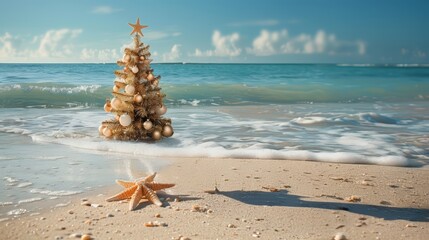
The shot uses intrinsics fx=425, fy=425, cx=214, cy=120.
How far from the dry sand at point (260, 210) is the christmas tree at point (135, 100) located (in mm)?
1762

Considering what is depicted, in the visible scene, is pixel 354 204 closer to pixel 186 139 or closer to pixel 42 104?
pixel 186 139

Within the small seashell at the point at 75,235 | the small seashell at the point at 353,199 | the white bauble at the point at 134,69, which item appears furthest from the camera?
the white bauble at the point at 134,69

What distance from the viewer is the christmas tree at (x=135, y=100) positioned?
6.40 m

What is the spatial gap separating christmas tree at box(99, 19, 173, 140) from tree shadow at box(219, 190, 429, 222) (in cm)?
286

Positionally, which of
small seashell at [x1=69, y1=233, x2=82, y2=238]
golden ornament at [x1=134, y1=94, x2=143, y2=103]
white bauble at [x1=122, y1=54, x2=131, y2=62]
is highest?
white bauble at [x1=122, y1=54, x2=131, y2=62]

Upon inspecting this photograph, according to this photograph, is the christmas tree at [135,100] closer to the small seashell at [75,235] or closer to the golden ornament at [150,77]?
the golden ornament at [150,77]

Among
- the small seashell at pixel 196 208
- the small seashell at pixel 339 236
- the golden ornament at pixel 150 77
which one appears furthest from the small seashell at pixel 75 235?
the golden ornament at pixel 150 77

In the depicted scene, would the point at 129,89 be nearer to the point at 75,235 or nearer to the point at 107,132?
the point at 107,132

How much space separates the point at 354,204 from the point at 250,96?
48.3ft

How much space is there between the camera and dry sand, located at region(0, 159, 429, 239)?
2.96m

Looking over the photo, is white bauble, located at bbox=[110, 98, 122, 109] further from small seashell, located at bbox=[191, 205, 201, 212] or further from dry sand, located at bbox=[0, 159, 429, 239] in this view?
small seashell, located at bbox=[191, 205, 201, 212]

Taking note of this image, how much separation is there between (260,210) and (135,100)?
351cm

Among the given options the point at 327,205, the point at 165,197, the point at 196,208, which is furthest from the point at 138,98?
the point at 327,205

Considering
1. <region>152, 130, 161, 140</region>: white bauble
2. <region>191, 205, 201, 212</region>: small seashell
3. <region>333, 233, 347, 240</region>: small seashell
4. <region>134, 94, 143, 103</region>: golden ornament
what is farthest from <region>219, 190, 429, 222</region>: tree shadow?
<region>134, 94, 143, 103</region>: golden ornament
